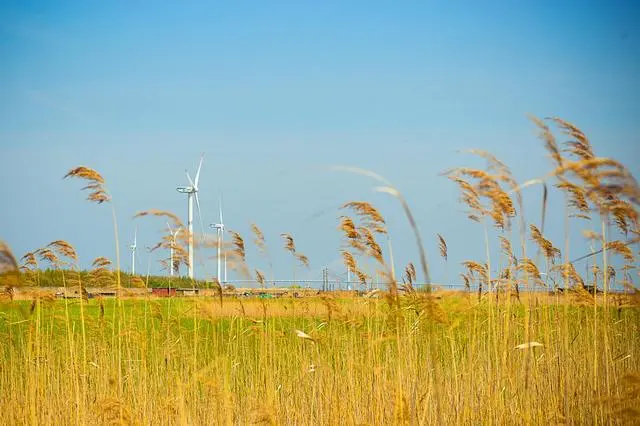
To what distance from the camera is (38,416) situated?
7.15 m

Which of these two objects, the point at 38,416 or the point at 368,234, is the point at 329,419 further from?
the point at 38,416

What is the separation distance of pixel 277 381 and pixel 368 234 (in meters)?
3.18

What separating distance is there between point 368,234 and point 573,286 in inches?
110

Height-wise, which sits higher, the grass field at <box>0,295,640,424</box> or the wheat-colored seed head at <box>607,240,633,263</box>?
the wheat-colored seed head at <box>607,240,633,263</box>

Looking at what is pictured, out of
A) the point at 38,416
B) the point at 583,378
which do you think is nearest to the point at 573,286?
the point at 583,378

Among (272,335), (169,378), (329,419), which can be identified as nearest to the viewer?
(329,419)

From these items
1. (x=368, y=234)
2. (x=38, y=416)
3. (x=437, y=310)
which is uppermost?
(x=368, y=234)

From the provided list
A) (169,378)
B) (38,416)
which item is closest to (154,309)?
(169,378)

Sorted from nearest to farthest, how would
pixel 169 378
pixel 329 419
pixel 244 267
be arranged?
pixel 244 267
pixel 329 419
pixel 169 378

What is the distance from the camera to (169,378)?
27.8 feet

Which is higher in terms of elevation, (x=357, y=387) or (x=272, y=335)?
(x=272, y=335)

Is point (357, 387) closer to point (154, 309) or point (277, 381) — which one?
point (277, 381)

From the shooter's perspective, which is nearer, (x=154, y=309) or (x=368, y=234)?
(x=368, y=234)

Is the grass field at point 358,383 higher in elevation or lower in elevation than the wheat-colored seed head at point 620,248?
lower
